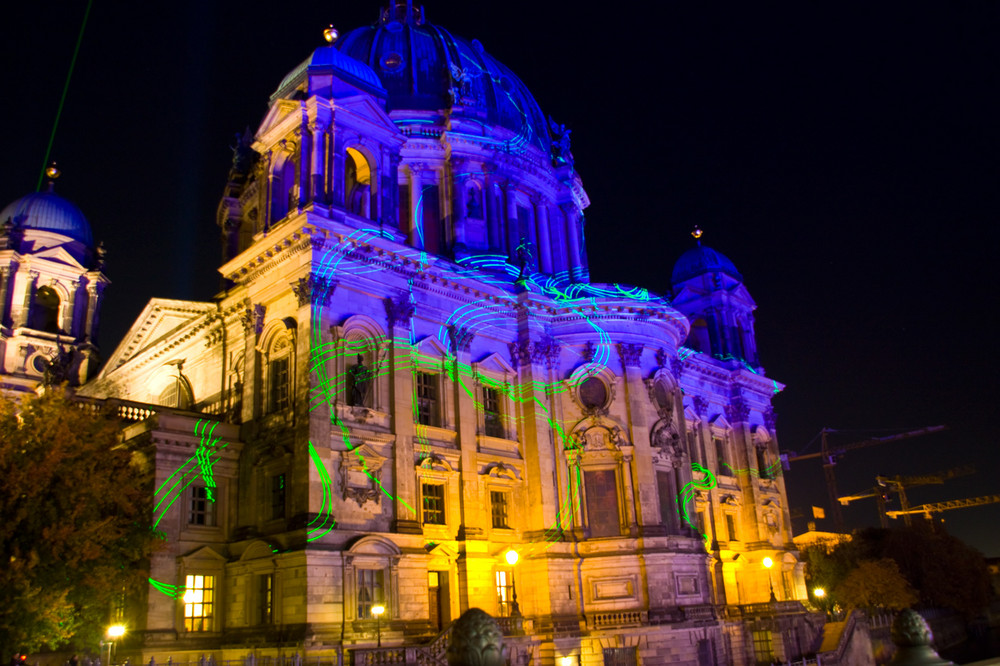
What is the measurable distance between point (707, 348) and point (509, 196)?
62.0 feet

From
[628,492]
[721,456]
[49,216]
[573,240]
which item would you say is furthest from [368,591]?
[49,216]

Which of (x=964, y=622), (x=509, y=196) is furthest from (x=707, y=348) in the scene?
(x=964, y=622)

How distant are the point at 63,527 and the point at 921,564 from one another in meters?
62.1

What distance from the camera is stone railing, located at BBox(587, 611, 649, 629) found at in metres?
32.4

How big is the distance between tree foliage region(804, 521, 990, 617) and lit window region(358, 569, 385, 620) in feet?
154

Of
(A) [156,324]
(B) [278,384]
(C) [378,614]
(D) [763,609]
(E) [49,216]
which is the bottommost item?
(D) [763,609]

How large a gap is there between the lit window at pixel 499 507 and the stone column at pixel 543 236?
14185 millimetres

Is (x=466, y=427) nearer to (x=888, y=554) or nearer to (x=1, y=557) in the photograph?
(x=1, y=557)

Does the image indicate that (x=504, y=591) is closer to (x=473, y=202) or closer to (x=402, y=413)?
(x=402, y=413)

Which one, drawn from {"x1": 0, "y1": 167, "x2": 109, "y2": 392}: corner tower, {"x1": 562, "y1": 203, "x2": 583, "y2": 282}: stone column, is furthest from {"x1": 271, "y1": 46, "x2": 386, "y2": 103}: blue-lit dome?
{"x1": 0, "y1": 167, "x2": 109, "y2": 392}: corner tower

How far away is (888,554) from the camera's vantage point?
67938 mm

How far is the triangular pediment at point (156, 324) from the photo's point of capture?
37312 millimetres

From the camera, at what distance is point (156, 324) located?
40625mm

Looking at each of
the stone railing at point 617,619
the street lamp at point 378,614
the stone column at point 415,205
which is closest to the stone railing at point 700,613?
the stone railing at point 617,619
